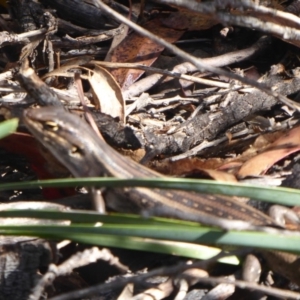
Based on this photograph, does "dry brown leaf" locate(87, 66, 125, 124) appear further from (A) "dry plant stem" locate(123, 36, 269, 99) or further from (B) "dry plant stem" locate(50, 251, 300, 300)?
(B) "dry plant stem" locate(50, 251, 300, 300)

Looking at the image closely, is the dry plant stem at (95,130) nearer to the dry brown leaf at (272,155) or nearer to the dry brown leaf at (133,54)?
the dry brown leaf at (133,54)

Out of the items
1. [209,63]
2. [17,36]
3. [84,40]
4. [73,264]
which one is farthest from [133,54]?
[73,264]

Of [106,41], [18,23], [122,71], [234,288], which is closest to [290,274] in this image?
[234,288]

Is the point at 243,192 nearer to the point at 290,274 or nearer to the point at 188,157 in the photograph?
the point at 290,274

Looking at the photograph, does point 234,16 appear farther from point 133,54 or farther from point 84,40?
point 84,40

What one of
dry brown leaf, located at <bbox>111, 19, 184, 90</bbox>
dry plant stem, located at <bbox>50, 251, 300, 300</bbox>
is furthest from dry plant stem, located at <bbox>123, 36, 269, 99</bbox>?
dry plant stem, located at <bbox>50, 251, 300, 300</bbox>

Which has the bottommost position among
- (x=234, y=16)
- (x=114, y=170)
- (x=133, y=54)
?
(x=114, y=170)

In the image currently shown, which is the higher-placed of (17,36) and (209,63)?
(17,36)
